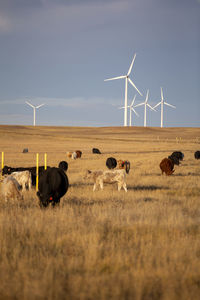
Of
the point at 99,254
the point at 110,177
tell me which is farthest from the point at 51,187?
the point at 110,177

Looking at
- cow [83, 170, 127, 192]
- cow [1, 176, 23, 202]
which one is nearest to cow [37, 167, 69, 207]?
cow [1, 176, 23, 202]

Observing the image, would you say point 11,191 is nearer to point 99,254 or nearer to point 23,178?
point 23,178

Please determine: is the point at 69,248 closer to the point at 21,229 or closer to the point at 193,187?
the point at 21,229

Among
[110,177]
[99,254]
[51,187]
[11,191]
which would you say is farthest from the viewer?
[110,177]

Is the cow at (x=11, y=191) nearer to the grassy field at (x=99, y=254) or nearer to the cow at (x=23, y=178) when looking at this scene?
the grassy field at (x=99, y=254)

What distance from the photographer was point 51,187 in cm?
963

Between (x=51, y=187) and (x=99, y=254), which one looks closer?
(x=99, y=254)

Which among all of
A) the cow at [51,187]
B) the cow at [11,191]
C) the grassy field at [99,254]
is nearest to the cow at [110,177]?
the cow at [51,187]

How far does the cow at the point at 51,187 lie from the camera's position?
9227 mm

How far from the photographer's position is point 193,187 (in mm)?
→ 15062

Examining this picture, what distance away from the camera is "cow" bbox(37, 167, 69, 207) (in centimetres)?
923

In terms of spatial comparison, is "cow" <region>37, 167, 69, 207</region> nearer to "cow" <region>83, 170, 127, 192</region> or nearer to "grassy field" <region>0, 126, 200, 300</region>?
"grassy field" <region>0, 126, 200, 300</region>

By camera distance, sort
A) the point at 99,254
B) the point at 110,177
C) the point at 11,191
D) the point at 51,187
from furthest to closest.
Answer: the point at 110,177 < the point at 11,191 < the point at 51,187 < the point at 99,254

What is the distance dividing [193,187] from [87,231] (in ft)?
31.5
